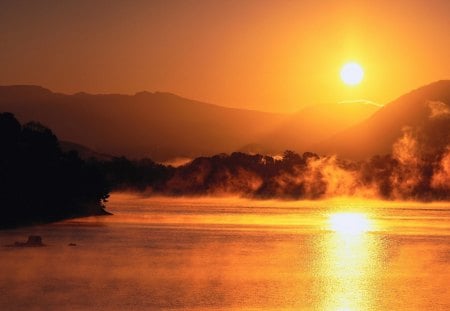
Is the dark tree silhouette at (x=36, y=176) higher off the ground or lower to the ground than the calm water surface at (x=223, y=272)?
higher

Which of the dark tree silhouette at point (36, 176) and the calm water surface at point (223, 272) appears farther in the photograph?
the dark tree silhouette at point (36, 176)

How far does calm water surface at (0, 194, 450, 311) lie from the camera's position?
60500mm

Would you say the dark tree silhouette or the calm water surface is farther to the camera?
the dark tree silhouette

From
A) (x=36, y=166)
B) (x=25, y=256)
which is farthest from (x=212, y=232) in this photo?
(x=25, y=256)

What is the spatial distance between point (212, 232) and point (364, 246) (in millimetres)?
31948

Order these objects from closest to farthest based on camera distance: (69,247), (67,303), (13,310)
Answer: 1. (13,310)
2. (67,303)
3. (69,247)

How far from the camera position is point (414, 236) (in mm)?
141750

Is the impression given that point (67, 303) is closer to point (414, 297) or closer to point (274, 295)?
point (274, 295)

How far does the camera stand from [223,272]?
79.1 m

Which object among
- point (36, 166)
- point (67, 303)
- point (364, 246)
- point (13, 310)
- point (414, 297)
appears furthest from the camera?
point (36, 166)

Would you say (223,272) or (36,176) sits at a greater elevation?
(36,176)

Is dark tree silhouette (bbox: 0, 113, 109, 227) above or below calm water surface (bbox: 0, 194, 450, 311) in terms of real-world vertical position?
above

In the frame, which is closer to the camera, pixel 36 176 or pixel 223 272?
pixel 223 272

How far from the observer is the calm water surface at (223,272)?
60500 millimetres
